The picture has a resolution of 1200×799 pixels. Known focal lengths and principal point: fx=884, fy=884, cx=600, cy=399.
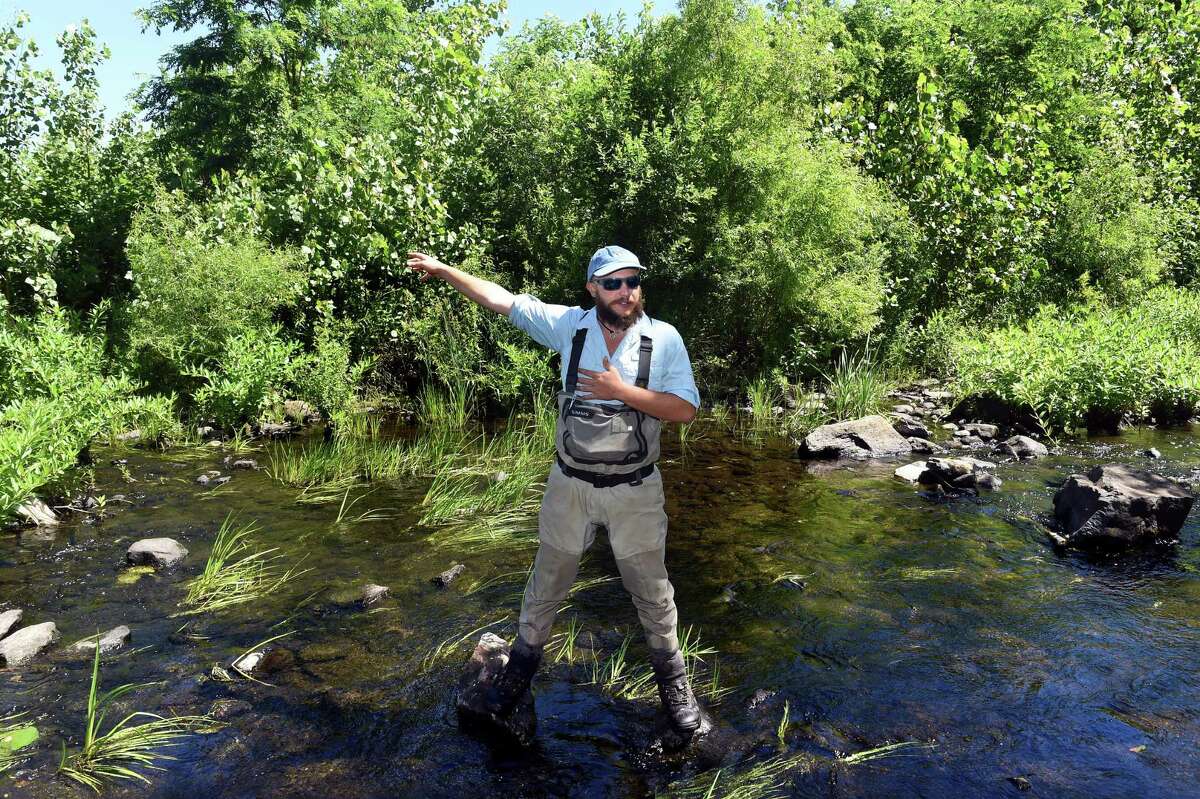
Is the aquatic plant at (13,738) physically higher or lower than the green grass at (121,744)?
higher

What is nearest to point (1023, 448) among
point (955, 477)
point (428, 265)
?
point (955, 477)

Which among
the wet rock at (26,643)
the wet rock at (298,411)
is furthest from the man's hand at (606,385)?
the wet rock at (298,411)

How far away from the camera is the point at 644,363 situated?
4246 millimetres

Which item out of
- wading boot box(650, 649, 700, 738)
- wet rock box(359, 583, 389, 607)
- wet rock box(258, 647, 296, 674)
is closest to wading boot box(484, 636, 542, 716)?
wading boot box(650, 649, 700, 738)

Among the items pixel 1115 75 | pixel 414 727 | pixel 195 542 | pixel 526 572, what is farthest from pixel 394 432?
pixel 1115 75

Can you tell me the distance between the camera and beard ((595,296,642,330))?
4.37 metres

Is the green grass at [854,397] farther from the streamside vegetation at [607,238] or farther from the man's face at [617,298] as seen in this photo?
the man's face at [617,298]

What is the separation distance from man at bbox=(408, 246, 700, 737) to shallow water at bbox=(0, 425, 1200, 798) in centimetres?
78

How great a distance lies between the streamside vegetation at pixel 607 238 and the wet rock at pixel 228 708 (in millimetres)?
4486

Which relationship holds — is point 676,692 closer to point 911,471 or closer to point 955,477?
point 955,477

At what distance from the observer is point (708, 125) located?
46.5ft

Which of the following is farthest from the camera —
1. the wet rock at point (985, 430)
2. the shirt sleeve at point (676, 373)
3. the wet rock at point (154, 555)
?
the wet rock at point (985, 430)

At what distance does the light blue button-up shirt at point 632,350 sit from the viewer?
4277 mm

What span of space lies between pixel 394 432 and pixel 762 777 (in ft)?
32.3
